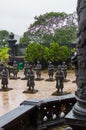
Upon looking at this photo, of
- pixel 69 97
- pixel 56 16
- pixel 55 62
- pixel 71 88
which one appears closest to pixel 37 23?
pixel 56 16

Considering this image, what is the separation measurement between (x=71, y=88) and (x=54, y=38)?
22477mm

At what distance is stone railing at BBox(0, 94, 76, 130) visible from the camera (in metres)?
4.64

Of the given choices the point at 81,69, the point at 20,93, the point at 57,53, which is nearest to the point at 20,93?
the point at 20,93

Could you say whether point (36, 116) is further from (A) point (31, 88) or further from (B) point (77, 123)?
(A) point (31, 88)

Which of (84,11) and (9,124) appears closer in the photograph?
(84,11)

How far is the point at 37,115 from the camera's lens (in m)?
5.46

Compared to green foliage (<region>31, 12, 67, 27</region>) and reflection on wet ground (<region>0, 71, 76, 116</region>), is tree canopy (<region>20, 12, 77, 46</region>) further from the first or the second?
reflection on wet ground (<region>0, 71, 76, 116</region>)

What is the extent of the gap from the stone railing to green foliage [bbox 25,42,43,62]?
2486 centimetres

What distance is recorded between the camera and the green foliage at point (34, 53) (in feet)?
102

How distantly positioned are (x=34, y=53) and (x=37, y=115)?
25.9 meters

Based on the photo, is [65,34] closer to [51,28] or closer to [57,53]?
[51,28]

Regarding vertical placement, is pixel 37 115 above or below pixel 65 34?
below

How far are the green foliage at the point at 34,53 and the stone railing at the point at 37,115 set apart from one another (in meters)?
24.9

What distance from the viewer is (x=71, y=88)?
19938 millimetres
